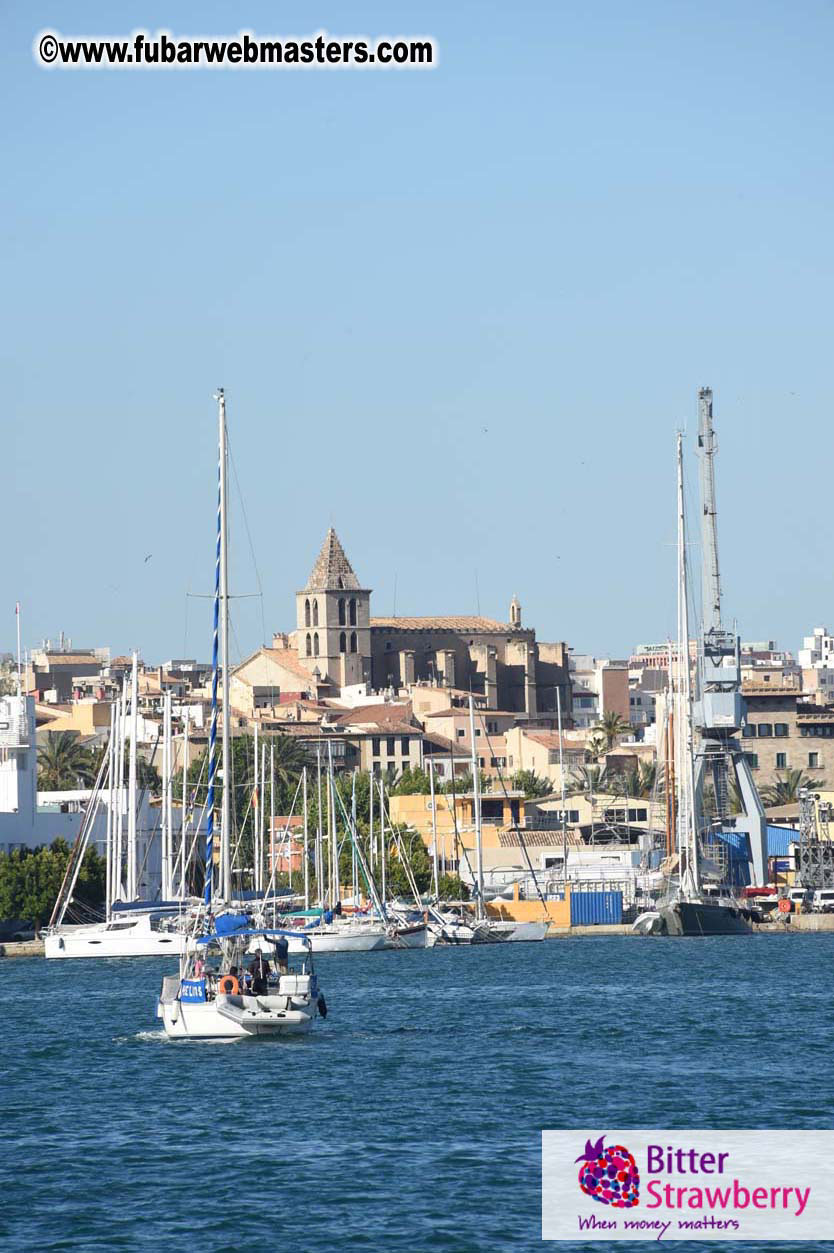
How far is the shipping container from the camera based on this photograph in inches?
3556

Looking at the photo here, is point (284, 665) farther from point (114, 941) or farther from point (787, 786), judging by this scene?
point (114, 941)

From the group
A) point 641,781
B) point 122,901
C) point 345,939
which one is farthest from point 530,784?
point 122,901

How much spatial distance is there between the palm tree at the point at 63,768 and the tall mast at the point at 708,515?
29090mm

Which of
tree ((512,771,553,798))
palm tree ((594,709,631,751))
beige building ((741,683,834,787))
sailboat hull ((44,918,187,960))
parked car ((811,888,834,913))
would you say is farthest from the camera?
palm tree ((594,709,631,751))

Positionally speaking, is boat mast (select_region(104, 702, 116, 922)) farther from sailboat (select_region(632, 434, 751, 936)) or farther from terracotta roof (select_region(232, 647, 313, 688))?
terracotta roof (select_region(232, 647, 313, 688))

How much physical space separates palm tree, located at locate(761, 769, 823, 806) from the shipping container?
3449 centimetres

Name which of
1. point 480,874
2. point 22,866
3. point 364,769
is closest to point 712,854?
point 480,874

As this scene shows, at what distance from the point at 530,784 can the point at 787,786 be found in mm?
14938

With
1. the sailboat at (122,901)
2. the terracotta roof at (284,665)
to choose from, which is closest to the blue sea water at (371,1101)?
the sailboat at (122,901)

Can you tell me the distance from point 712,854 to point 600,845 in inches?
350

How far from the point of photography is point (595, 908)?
299ft

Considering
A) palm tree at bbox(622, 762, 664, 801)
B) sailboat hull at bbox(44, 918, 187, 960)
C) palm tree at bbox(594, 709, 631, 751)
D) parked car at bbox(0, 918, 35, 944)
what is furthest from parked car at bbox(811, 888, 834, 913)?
palm tree at bbox(594, 709, 631, 751)

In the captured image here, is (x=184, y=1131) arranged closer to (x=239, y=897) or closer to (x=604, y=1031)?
(x=604, y=1031)

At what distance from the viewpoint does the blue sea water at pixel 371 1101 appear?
25.5 metres
